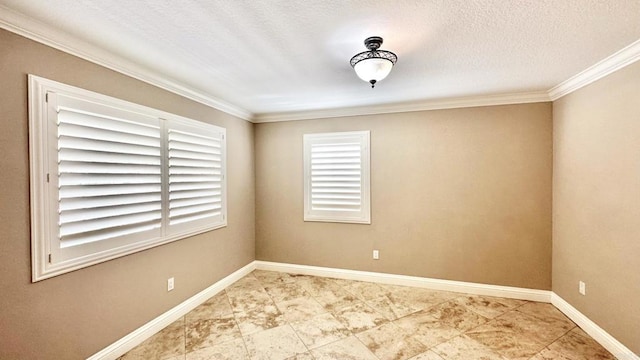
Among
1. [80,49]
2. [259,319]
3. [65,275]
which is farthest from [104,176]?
[259,319]

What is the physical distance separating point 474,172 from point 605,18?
6.59ft

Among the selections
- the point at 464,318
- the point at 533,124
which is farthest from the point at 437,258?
the point at 533,124

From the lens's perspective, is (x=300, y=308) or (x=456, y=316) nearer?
(x=456, y=316)

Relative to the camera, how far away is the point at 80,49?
2.04 meters

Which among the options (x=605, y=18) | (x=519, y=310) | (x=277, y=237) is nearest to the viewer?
(x=605, y=18)

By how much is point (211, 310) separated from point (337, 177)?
231cm

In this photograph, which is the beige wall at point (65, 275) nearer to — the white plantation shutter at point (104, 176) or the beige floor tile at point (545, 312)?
the white plantation shutter at point (104, 176)

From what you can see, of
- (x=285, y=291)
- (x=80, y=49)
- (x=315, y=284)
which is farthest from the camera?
(x=315, y=284)

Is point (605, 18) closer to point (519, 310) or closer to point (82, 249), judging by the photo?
point (519, 310)

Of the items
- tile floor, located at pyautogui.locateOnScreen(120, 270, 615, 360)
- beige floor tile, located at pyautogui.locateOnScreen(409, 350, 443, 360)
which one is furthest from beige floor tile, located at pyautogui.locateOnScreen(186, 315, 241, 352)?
beige floor tile, located at pyautogui.locateOnScreen(409, 350, 443, 360)

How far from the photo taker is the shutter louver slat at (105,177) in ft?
6.42

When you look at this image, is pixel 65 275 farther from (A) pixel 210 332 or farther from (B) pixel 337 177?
(B) pixel 337 177

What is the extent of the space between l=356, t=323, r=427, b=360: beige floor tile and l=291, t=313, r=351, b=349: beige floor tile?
20cm

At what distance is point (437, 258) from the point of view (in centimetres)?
364
